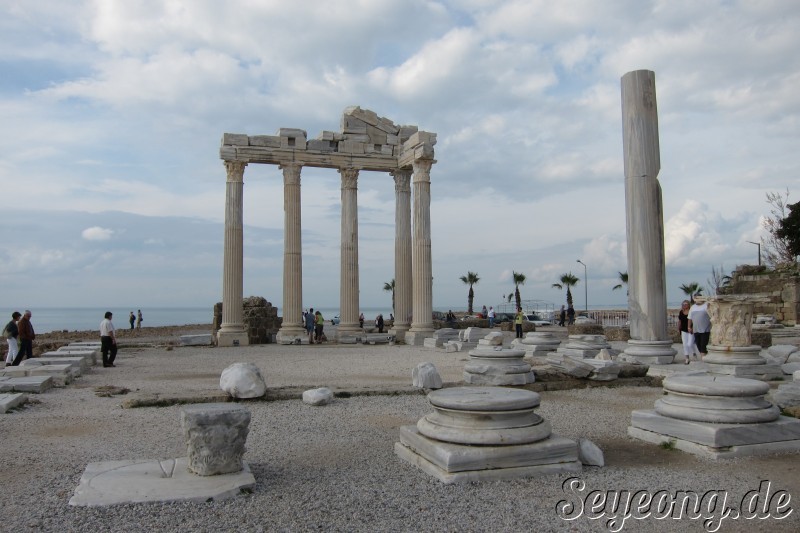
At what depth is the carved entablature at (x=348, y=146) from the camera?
25.7m

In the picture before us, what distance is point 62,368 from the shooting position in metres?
13.6

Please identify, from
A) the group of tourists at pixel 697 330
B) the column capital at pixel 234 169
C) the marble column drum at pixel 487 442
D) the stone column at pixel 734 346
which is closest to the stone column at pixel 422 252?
the column capital at pixel 234 169

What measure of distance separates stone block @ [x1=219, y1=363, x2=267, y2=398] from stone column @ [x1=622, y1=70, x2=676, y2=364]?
825cm

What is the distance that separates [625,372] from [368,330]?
70.2 ft

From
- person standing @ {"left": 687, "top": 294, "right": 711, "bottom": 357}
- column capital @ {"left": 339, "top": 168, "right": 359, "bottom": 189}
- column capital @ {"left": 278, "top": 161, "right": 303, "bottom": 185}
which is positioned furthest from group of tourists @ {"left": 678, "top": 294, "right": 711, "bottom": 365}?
column capital @ {"left": 278, "top": 161, "right": 303, "bottom": 185}

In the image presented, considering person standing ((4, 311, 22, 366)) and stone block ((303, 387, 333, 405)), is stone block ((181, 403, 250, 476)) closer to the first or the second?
stone block ((303, 387, 333, 405))

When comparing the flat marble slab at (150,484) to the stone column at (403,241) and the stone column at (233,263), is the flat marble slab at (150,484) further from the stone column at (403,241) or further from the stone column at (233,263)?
the stone column at (403,241)

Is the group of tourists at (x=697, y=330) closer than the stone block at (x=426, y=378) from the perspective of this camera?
No

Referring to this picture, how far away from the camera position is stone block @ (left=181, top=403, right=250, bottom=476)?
5.82 m

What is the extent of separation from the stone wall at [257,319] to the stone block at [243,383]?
16.6m

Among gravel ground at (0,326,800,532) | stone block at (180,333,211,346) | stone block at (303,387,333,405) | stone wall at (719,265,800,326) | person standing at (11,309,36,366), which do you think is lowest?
gravel ground at (0,326,800,532)

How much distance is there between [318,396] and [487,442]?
183 inches

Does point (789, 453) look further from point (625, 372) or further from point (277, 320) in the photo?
point (277, 320)

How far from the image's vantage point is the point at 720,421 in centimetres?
712
